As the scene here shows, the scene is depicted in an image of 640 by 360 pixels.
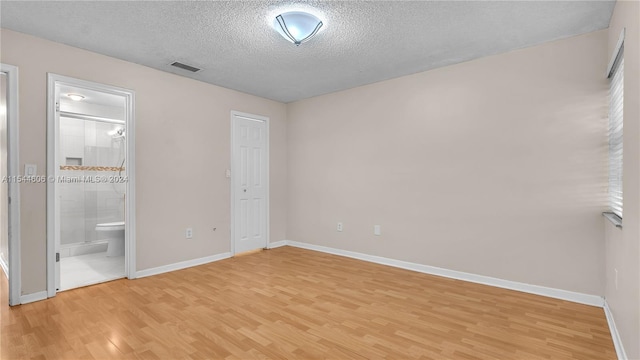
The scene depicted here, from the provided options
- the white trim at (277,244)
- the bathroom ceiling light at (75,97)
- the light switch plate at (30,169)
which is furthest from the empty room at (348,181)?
the white trim at (277,244)

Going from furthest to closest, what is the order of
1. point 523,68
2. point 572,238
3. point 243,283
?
point 243,283 < point 523,68 < point 572,238

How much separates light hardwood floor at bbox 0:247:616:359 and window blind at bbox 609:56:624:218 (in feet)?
3.22

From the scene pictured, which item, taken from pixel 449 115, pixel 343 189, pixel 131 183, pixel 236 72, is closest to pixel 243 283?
pixel 131 183

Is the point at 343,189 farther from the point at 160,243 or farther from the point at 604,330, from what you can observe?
the point at 604,330

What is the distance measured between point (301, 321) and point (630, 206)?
7.50 feet

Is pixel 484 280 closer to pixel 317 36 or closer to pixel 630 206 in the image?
pixel 630 206

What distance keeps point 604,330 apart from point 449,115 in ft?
7.80

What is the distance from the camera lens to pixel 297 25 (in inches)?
101

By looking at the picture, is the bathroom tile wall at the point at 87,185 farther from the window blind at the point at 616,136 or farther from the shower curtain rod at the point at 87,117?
the window blind at the point at 616,136

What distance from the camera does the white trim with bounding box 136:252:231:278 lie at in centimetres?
369

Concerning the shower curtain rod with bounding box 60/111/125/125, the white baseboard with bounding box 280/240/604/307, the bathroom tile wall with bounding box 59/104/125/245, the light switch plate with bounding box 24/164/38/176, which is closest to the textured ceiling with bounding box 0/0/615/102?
the light switch plate with bounding box 24/164/38/176

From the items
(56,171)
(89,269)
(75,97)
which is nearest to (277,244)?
(89,269)

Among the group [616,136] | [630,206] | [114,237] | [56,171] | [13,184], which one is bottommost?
[114,237]

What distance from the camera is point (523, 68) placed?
3170 mm
